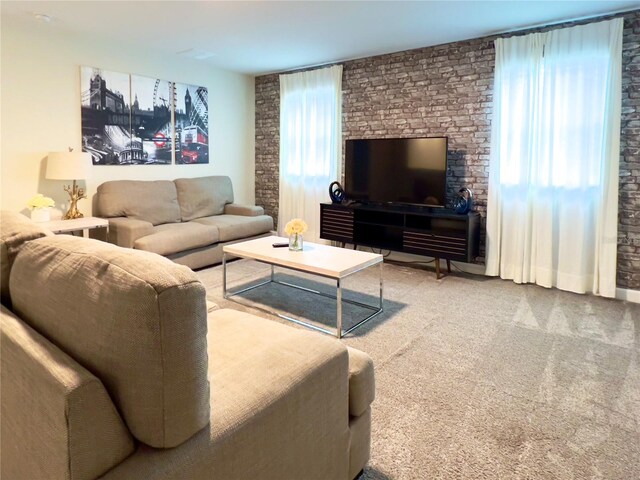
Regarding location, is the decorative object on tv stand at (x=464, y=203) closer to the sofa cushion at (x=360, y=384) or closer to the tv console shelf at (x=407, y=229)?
the tv console shelf at (x=407, y=229)

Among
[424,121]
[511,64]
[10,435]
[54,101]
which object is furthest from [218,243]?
[10,435]

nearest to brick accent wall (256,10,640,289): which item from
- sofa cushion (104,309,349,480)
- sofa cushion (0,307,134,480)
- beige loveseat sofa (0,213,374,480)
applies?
sofa cushion (104,309,349,480)

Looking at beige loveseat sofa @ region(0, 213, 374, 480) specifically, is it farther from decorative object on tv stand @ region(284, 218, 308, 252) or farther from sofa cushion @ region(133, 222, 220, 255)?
sofa cushion @ region(133, 222, 220, 255)

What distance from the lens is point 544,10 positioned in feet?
11.7

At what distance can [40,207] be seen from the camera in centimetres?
395

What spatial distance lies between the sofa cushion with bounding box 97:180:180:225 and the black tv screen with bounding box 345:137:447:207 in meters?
2.09

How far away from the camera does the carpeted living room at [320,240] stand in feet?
3.16

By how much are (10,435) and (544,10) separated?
4.33 metres

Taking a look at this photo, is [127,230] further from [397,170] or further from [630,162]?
[630,162]

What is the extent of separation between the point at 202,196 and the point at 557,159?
3.90m

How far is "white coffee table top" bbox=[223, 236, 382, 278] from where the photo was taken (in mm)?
3014

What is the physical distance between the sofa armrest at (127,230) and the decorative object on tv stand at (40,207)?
555 millimetres

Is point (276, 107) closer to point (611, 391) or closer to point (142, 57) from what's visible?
point (142, 57)

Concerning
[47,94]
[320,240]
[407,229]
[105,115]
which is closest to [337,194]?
[320,240]
